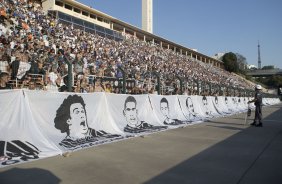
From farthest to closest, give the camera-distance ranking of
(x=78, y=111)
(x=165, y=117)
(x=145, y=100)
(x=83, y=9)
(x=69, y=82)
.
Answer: (x=83, y=9) → (x=165, y=117) → (x=145, y=100) → (x=69, y=82) → (x=78, y=111)

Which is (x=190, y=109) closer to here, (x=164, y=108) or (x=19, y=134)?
(x=164, y=108)

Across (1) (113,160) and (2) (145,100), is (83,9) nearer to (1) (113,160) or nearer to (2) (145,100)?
(2) (145,100)

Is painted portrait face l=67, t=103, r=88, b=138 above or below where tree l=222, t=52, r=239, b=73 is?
below

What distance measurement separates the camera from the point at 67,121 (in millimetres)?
8203

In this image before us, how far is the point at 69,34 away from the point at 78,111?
16.4 meters

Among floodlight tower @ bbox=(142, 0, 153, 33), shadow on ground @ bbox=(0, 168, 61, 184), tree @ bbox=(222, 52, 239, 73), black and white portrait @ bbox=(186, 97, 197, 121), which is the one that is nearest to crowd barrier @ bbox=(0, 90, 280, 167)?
shadow on ground @ bbox=(0, 168, 61, 184)

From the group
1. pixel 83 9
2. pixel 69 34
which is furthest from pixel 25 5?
pixel 83 9

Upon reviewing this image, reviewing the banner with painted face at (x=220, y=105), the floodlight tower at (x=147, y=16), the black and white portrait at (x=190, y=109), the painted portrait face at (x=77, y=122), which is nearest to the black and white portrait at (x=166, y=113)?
the black and white portrait at (x=190, y=109)

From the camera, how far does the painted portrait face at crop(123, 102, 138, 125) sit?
438 inches

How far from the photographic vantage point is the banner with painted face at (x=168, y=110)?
524 inches

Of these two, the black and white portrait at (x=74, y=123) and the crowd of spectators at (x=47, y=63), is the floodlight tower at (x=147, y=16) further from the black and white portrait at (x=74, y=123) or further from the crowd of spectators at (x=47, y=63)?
the black and white portrait at (x=74, y=123)

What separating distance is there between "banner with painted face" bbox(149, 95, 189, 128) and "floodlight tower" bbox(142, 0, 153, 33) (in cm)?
6705

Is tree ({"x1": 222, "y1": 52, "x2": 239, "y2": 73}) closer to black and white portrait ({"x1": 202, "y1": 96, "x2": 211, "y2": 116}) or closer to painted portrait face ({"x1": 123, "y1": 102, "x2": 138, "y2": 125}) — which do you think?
black and white portrait ({"x1": 202, "y1": 96, "x2": 211, "y2": 116})

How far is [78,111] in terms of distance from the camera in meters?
8.70
